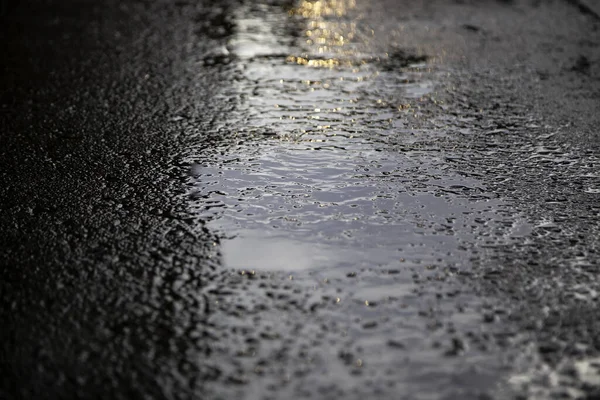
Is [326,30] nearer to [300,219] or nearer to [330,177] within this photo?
[330,177]

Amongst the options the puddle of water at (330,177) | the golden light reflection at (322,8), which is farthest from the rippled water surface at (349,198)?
the golden light reflection at (322,8)

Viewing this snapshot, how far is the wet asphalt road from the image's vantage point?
2320 millimetres

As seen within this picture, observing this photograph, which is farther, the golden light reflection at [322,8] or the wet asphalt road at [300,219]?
the golden light reflection at [322,8]

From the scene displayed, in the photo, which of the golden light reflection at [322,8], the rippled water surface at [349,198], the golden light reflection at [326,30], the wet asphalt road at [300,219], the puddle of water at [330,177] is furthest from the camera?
the golden light reflection at [322,8]

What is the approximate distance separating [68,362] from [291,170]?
5.45 feet

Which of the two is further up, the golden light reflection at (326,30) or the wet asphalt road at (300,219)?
the golden light reflection at (326,30)

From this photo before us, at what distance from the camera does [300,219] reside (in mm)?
3232

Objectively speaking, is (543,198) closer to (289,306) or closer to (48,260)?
(289,306)

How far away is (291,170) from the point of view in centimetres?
371

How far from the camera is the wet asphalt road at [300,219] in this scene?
232cm

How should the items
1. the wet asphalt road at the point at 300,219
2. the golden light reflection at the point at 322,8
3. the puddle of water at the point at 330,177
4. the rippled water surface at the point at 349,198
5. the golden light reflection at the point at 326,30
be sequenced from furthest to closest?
the golden light reflection at the point at 322,8 → the golden light reflection at the point at 326,30 → the puddle of water at the point at 330,177 → the rippled water surface at the point at 349,198 → the wet asphalt road at the point at 300,219

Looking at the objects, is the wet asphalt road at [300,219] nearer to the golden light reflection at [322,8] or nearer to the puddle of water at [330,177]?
the puddle of water at [330,177]

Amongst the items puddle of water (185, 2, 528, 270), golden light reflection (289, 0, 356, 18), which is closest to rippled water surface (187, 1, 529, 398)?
puddle of water (185, 2, 528, 270)

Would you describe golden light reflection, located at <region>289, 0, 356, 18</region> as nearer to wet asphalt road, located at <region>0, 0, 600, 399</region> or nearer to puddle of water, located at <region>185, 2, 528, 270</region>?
wet asphalt road, located at <region>0, 0, 600, 399</region>
